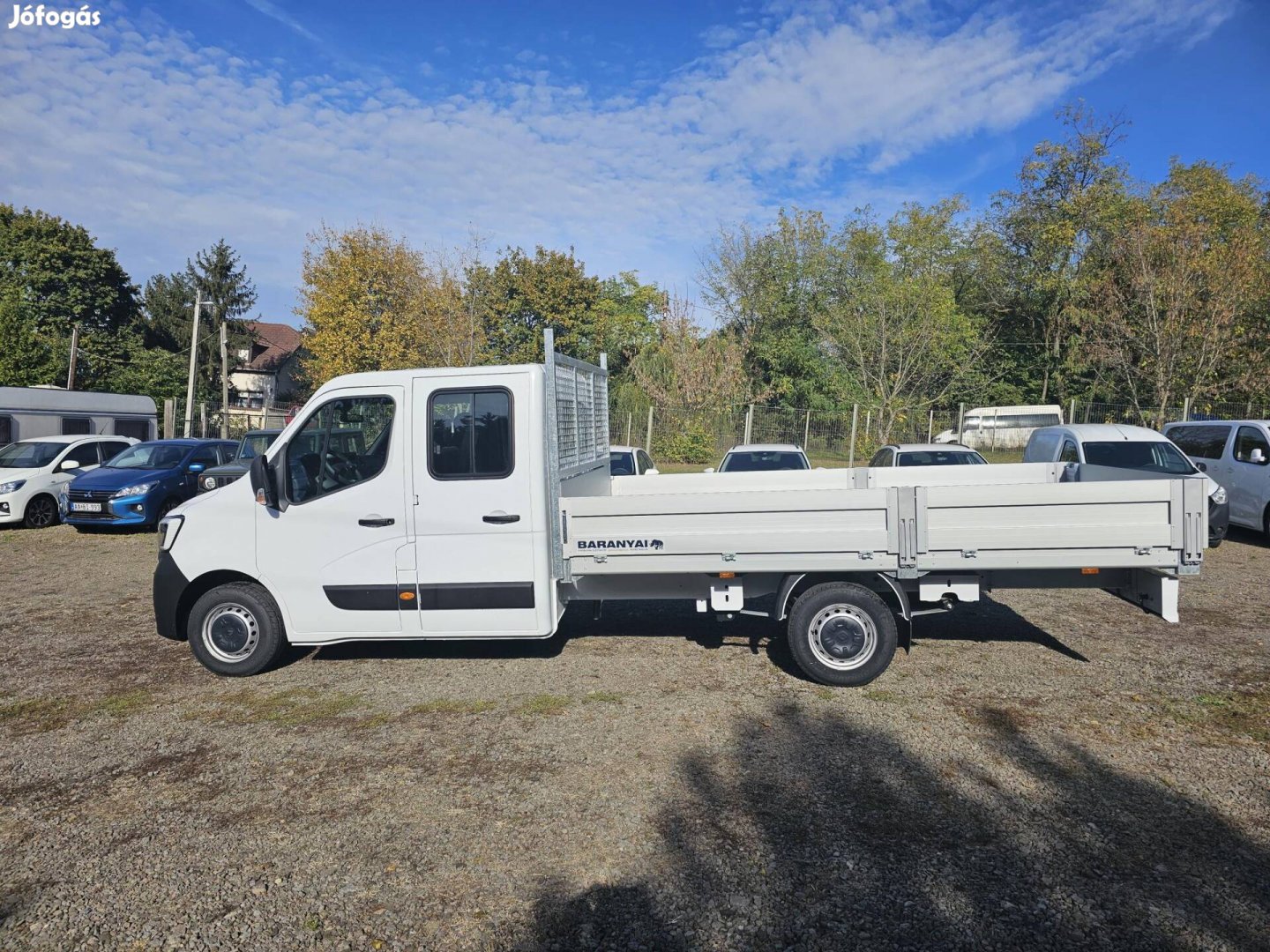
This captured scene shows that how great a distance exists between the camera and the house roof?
189 ft

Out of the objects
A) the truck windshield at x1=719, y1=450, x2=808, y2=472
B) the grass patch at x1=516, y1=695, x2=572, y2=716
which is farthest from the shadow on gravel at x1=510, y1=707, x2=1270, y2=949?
the truck windshield at x1=719, y1=450, x2=808, y2=472

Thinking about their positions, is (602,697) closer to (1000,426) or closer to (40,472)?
(40,472)

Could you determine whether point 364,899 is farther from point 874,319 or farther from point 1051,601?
point 874,319

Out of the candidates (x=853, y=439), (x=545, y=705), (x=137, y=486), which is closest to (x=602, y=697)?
(x=545, y=705)

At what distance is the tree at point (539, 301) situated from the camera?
41844 millimetres

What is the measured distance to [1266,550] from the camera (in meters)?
11.8

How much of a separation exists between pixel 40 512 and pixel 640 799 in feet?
51.0

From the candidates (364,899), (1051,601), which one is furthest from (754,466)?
(364,899)

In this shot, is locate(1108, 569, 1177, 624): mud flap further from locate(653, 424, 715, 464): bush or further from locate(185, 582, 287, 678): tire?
locate(653, 424, 715, 464): bush

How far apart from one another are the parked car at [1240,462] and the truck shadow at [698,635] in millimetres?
6722

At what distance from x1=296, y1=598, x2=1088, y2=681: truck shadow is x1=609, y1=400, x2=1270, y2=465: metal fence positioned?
15191mm

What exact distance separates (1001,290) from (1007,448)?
17.4 metres

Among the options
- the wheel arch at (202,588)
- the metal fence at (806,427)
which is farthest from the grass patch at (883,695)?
the metal fence at (806,427)

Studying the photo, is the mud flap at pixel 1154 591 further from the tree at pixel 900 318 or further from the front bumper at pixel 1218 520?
the tree at pixel 900 318
